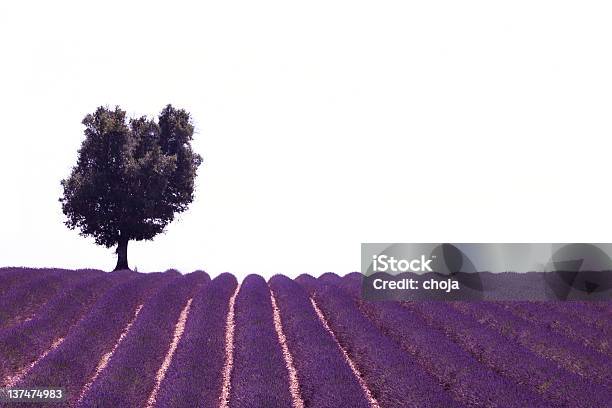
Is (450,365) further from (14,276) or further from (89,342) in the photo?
(14,276)

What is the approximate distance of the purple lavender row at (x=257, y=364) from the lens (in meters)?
9.75

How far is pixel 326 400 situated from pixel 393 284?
13.3m

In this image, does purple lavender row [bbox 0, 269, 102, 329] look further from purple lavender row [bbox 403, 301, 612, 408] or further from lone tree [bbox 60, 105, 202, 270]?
purple lavender row [bbox 403, 301, 612, 408]

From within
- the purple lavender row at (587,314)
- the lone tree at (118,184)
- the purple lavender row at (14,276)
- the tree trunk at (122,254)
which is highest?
the lone tree at (118,184)

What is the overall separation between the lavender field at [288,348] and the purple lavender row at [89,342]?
1.7 inches

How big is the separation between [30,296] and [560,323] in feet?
51.1

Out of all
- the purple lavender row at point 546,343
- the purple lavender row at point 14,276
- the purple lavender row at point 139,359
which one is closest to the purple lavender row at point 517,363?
the purple lavender row at point 546,343

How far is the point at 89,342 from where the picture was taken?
13.7 metres

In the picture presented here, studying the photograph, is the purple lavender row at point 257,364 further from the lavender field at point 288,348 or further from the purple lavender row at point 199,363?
the purple lavender row at point 199,363

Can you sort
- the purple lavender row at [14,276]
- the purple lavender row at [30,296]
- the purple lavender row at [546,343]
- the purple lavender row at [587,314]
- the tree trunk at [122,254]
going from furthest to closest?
the tree trunk at [122,254], the purple lavender row at [14,276], the purple lavender row at [30,296], the purple lavender row at [587,314], the purple lavender row at [546,343]

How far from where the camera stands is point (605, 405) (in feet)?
30.7

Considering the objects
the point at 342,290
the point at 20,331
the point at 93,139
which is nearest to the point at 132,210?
the point at 93,139

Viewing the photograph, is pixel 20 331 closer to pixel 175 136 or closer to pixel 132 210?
pixel 132 210

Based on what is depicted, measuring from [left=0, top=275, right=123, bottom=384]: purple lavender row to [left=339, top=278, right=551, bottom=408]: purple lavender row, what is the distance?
8.40m
